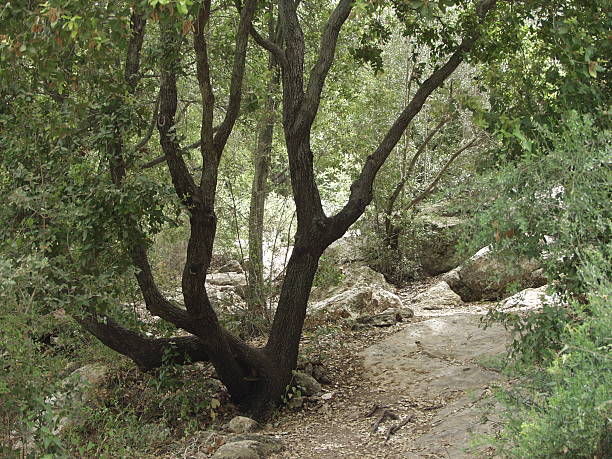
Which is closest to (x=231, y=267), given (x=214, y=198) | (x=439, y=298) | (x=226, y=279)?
(x=226, y=279)

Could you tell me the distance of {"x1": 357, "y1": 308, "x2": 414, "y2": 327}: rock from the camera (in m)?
8.88

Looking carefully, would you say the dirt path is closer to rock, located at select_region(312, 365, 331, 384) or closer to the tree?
rock, located at select_region(312, 365, 331, 384)

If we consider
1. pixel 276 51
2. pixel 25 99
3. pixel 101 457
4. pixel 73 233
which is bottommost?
pixel 101 457

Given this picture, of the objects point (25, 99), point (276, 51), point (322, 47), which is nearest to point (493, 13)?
point (322, 47)

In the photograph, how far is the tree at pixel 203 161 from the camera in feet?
17.4

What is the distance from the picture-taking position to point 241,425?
243 inches

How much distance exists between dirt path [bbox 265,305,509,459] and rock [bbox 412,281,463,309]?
1602 mm

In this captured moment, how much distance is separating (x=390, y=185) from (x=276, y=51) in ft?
20.4

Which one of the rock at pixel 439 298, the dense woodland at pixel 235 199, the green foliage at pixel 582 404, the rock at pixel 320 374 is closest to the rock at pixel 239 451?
the dense woodland at pixel 235 199

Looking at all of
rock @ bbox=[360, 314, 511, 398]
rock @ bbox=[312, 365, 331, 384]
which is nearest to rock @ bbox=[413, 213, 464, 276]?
rock @ bbox=[360, 314, 511, 398]

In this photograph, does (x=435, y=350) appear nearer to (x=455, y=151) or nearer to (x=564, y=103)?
(x=564, y=103)

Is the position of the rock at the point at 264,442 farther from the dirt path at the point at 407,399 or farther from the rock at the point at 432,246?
the rock at the point at 432,246

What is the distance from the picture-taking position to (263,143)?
8.67m

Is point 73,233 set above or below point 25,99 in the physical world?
below
